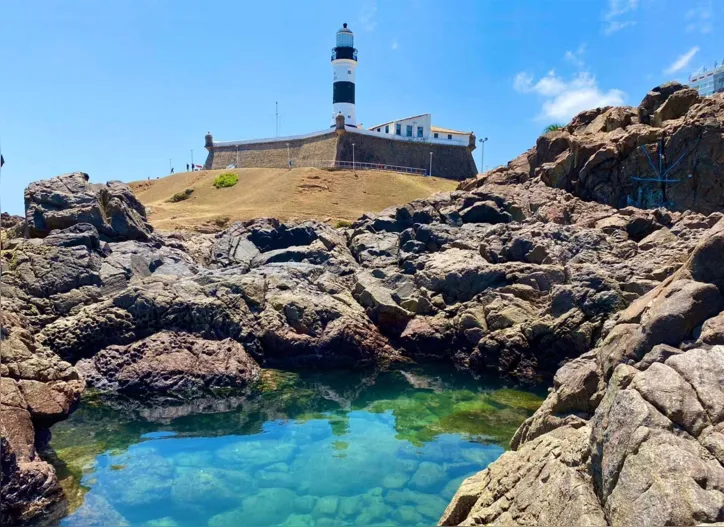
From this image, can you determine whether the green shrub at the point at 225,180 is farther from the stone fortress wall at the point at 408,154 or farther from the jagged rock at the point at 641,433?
the jagged rock at the point at 641,433

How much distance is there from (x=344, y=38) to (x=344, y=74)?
15.7 feet

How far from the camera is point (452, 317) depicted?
26.2 m

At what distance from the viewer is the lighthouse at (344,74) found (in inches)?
3204

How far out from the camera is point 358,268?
31797 millimetres

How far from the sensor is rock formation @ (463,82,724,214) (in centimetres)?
3394

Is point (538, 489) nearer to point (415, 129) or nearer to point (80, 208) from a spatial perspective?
point (80, 208)

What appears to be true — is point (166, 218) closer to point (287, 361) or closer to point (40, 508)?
point (287, 361)

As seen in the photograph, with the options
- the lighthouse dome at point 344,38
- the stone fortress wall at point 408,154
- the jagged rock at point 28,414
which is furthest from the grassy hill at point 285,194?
the jagged rock at point 28,414

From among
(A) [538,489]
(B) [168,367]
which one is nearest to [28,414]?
(B) [168,367]

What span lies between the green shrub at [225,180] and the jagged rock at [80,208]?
42914 millimetres

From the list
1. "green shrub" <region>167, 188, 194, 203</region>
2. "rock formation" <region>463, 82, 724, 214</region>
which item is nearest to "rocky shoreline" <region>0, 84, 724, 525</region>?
"rock formation" <region>463, 82, 724, 214</region>

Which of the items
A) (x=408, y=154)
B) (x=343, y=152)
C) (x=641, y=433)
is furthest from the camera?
(x=408, y=154)

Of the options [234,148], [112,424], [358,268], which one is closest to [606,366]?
[112,424]

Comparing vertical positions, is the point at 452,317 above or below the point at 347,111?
below
